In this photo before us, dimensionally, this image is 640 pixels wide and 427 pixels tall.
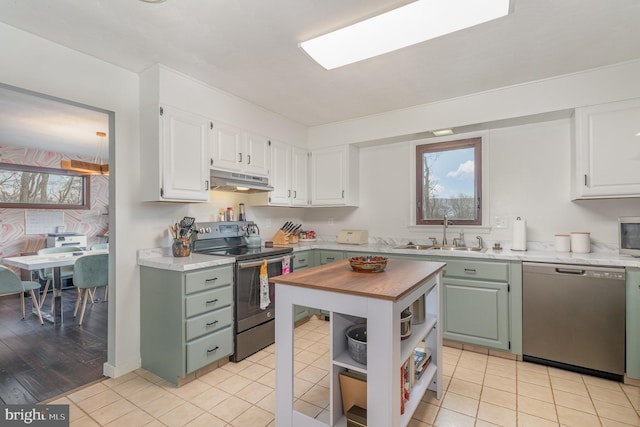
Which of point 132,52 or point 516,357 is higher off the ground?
point 132,52

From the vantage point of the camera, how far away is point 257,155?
336 centimetres

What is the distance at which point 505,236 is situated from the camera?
3.16 metres

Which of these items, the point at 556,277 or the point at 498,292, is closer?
the point at 556,277

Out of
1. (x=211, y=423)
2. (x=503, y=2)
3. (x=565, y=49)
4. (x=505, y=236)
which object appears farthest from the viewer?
(x=505, y=236)

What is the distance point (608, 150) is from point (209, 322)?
11.6ft

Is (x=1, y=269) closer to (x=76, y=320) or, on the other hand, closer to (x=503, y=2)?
(x=76, y=320)

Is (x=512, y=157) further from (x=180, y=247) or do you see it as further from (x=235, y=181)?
(x=180, y=247)

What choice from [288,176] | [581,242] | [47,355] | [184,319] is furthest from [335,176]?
[47,355]

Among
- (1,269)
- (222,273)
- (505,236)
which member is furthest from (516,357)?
(1,269)

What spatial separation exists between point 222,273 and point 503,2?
2.60 metres

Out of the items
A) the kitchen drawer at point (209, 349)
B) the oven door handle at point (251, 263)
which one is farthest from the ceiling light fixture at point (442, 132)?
the kitchen drawer at point (209, 349)

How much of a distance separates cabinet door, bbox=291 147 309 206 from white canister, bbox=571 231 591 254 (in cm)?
284

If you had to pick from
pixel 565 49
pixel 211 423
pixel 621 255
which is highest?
pixel 565 49

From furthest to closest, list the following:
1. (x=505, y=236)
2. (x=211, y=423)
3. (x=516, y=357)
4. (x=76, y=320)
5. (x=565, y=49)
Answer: (x=76, y=320)
(x=505, y=236)
(x=516, y=357)
(x=565, y=49)
(x=211, y=423)
